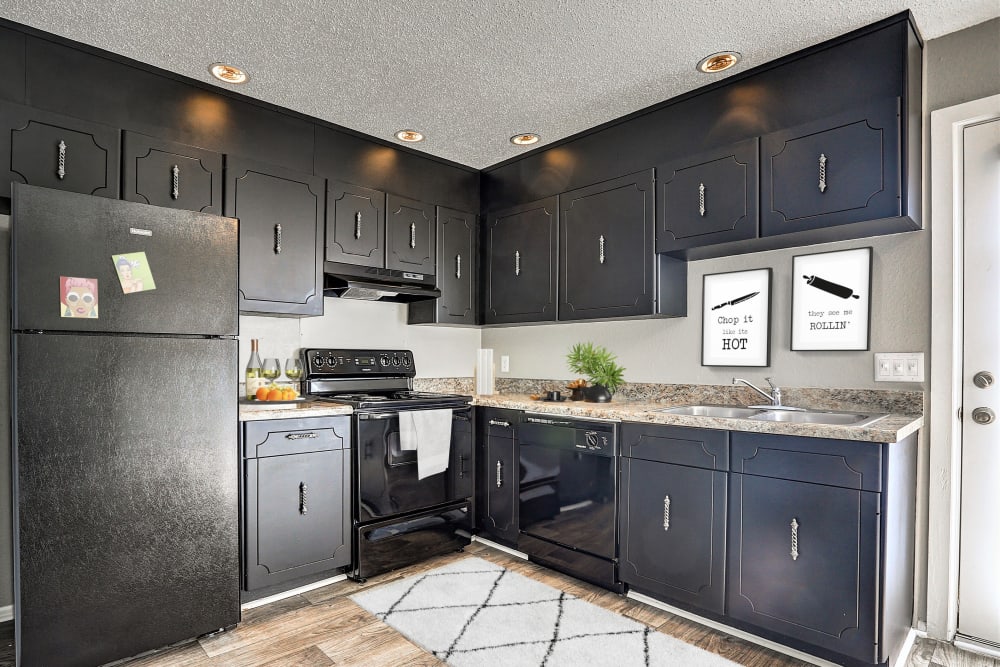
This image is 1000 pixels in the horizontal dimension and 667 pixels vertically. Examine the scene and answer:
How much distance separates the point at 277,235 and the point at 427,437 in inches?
51.0

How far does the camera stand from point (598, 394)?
322 centimetres

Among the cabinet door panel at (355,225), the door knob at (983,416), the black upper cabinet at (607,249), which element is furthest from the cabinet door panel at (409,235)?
the door knob at (983,416)

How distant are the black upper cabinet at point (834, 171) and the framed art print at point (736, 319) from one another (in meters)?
0.40

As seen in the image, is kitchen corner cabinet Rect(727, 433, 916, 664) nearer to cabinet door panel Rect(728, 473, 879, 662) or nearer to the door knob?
cabinet door panel Rect(728, 473, 879, 662)

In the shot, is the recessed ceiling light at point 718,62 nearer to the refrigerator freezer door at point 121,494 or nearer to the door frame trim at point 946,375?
the door frame trim at point 946,375

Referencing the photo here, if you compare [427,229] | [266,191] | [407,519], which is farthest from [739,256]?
[266,191]

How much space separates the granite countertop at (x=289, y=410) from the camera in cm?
256

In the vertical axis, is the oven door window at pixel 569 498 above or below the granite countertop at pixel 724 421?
below

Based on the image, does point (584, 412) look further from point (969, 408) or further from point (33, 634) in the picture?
point (33, 634)

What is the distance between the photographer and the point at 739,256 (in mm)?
2900

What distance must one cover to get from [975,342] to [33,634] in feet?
11.5

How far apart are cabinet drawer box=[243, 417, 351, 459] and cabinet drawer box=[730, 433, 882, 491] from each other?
177 centimetres

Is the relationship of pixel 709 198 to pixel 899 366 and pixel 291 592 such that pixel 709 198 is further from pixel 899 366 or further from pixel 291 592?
pixel 291 592

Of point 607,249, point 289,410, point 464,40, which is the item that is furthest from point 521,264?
point 289,410
